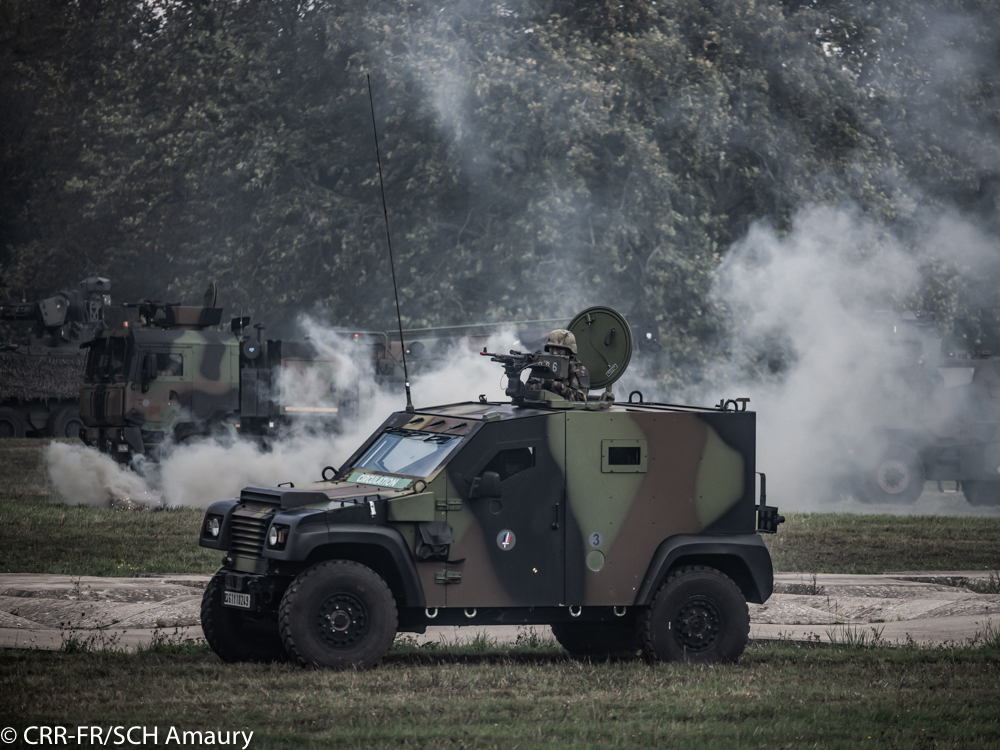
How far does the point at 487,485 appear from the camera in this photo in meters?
10.0

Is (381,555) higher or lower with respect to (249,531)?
lower

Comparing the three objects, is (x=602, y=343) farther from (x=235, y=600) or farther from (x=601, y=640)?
(x=235, y=600)

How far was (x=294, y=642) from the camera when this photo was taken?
9516 mm

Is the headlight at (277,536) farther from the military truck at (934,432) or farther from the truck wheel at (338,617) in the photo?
the military truck at (934,432)

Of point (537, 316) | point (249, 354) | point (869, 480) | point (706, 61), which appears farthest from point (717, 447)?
point (706, 61)

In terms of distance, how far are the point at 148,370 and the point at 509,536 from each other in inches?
567

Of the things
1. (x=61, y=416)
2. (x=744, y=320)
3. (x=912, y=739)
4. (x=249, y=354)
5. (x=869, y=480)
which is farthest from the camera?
(x=61, y=416)

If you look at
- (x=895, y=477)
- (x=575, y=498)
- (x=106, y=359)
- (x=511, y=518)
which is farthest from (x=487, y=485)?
(x=895, y=477)

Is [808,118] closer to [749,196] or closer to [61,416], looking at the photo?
[749,196]

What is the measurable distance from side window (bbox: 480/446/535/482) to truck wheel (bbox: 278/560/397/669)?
124cm

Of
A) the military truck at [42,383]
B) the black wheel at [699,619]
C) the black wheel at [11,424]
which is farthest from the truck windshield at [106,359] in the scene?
the black wheel at [699,619]

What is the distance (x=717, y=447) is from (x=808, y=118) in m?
21.8

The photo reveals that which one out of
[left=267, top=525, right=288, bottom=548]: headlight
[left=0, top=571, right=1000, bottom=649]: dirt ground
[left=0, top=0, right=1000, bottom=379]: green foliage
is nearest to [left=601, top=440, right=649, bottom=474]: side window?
[left=0, top=571, right=1000, bottom=649]: dirt ground

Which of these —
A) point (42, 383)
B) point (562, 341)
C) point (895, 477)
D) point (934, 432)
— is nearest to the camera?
point (562, 341)
